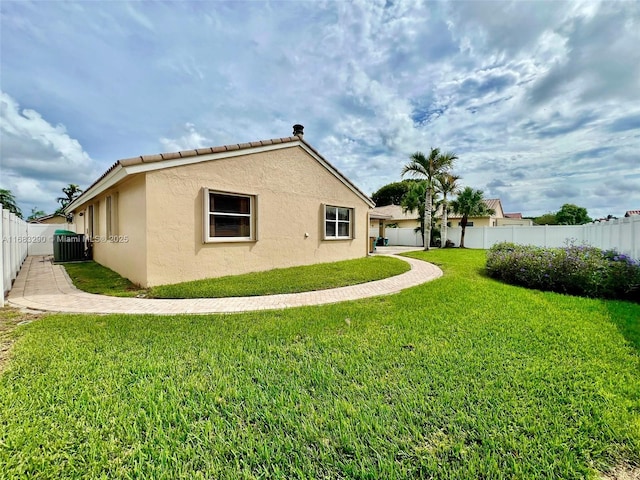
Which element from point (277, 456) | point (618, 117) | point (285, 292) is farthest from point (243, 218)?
point (618, 117)

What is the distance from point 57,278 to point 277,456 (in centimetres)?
1199

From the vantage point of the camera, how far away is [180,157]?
27.7 ft

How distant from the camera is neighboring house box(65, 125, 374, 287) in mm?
8211

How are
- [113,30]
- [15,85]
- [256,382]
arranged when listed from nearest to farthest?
[256,382]
[113,30]
[15,85]

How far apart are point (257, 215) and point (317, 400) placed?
862 cm

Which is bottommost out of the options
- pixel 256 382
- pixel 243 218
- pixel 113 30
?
pixel 256 382

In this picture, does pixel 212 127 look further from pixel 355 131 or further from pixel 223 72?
pixel 355 131

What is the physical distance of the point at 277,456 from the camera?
2.20 metres

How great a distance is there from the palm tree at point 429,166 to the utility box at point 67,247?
2360cm

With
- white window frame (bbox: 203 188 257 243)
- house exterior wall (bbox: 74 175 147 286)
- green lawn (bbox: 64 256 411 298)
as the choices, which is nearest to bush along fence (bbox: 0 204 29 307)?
green lawn (bbox: 64 256 411 298)

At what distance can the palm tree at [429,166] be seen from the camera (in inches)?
901

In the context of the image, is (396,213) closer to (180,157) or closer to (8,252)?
(180,157)

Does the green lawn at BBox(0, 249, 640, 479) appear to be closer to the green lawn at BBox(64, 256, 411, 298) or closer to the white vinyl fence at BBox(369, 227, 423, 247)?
the green lawn at BBox(64, 256, 411, 298)

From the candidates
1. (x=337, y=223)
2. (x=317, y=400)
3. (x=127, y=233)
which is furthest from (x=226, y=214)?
(x=317, y=400)
